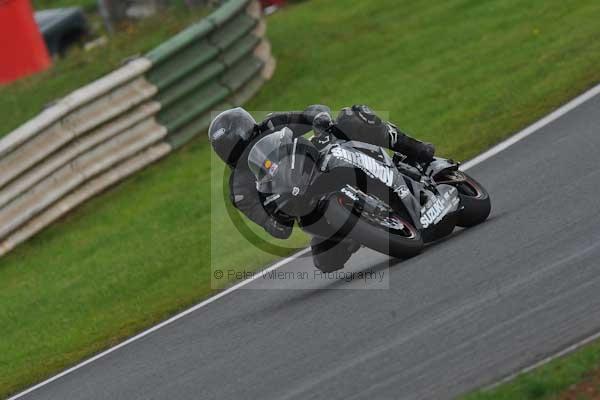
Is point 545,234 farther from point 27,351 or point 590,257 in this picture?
point 27,351

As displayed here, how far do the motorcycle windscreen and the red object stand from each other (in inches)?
383

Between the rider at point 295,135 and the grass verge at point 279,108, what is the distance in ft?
4.75

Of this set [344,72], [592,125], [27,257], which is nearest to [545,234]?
[592,125]

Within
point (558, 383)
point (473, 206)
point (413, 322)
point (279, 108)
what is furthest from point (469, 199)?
point (279, 108)

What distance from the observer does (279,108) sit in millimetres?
14383

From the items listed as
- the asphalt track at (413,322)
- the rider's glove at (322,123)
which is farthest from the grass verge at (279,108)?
the rider's glove at (322,123)

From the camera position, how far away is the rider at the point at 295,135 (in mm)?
7926

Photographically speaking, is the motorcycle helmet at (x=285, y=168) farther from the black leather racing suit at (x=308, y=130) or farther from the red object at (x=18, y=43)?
the red object at (x=18, y=43)

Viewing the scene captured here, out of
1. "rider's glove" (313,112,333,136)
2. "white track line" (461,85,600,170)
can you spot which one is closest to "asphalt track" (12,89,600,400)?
"rider's glove" (313,112,333,136)

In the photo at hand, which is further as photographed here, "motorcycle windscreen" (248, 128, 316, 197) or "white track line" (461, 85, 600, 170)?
"white track line" (461, 85, 600, 170)

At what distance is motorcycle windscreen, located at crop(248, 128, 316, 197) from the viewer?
7645 millimetres

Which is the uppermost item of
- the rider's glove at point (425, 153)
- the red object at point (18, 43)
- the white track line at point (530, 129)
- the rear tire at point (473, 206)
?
the rider's glove at point (425, 153)

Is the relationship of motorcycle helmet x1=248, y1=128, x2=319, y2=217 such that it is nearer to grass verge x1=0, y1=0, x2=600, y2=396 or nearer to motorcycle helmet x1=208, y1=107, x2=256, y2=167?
motorcycle helmet x1=208, y1=107, x2=256, y2=167

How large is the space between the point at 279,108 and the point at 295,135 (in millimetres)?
6211
